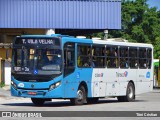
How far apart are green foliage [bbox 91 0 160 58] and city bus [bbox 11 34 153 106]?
187 ft

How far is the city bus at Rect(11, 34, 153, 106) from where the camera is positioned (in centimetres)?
2339

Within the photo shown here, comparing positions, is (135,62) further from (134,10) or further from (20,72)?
(134,10)

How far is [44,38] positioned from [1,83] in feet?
72.8

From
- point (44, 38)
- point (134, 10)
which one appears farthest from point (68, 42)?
point (134, 10)

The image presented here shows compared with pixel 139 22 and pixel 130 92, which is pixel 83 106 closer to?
pixel 130 92

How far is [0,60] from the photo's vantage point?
153 ft

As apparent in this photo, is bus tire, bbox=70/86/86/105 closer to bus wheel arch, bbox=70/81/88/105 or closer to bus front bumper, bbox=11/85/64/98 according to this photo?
bus wheel arch, bbox=70/81/88/105

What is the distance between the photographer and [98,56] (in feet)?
85.6

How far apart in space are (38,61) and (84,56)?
234 cm

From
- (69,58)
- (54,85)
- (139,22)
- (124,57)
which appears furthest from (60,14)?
(139,22)

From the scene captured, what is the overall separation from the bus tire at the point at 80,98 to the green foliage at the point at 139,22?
A: 59057 millimetres

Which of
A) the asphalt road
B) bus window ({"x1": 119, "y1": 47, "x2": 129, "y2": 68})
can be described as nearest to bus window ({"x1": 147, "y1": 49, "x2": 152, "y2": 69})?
bus window ({"x1": 119, "y1": 47, "x2": 129, "y2": 68})

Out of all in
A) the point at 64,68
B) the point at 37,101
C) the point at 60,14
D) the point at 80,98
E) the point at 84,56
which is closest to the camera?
the point at 64,68

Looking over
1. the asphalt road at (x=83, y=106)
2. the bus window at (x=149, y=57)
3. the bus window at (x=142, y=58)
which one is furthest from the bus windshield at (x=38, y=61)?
the bus window at (x=149, y=57)
